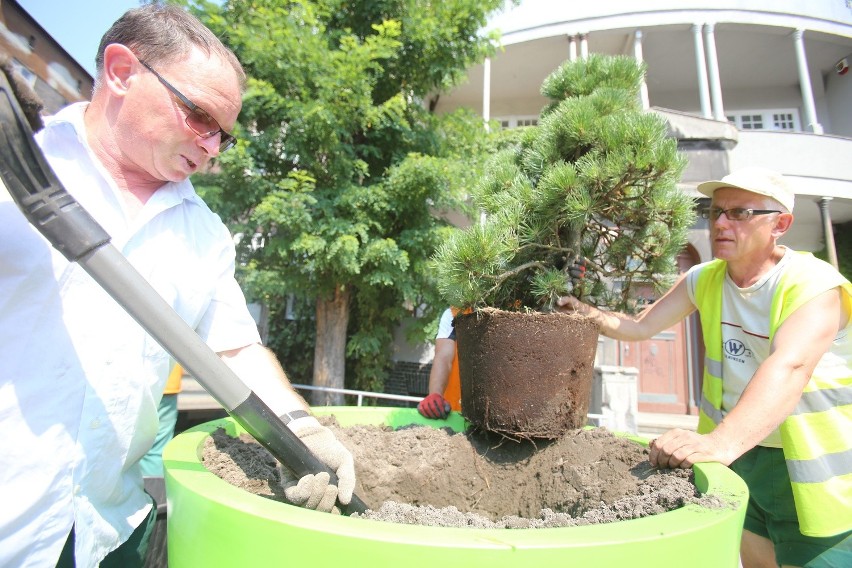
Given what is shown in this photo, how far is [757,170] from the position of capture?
1.65 meters

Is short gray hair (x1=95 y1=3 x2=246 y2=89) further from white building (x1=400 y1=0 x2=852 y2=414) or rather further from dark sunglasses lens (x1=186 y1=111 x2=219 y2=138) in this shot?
white building (x1=400 y1=0 x2=852 y2=414)

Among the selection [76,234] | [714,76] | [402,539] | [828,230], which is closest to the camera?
[402,539]

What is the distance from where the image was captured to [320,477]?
1020mm

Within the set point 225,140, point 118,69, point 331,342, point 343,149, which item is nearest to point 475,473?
point 225,140

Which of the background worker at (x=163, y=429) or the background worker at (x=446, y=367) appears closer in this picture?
the background worker at (x=446, y=367)

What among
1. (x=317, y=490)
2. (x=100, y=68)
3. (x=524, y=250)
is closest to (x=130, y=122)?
(x=100, y=68)

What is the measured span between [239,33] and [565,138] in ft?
13.7

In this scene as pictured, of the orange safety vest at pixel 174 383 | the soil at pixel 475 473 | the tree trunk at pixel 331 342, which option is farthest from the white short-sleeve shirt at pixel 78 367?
the tree trunk at pixel 331 342

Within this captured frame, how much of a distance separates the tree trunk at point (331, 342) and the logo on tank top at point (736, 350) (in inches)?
192

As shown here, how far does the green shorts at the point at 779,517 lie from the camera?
1438 mm

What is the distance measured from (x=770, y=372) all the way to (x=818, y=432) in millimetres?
449

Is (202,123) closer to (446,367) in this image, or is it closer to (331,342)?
(446,367)

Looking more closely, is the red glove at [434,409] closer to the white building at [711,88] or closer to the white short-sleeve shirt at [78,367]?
the white short-sleeve shirt at [78,367]

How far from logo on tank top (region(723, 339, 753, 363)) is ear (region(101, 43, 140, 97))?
1944 millimetres
